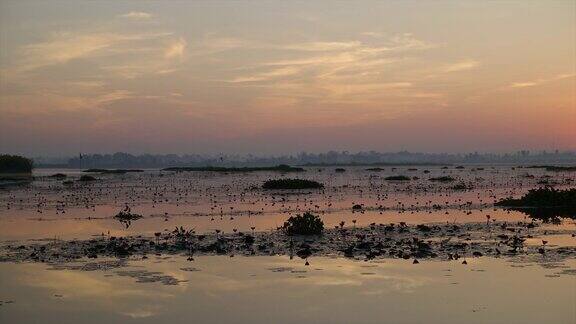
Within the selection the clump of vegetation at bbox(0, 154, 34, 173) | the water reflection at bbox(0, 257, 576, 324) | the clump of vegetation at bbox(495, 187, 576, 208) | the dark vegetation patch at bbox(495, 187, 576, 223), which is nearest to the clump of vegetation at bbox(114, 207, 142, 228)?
the water reflection at bbox(0, 257, 576, 324)

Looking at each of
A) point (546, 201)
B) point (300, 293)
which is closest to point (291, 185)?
point (546, 201)

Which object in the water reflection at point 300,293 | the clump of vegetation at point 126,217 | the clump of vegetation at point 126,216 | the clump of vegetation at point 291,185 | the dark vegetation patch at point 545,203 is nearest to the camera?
the water reflection at point 300,293

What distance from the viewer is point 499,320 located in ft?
41.8

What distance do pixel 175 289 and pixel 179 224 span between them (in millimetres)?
16215

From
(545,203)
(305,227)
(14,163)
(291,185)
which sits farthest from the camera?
(14,163)

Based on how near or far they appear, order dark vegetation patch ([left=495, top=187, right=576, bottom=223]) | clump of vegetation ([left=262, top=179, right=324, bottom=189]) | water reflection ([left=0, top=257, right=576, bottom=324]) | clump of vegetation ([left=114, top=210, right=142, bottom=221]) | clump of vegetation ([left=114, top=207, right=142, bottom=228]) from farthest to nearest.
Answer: clump of vegetation ([left=262, top=179, right=324, bottom=189]) → dark vegetation patch ([left=495, top=187, right=576, bottom=223]) → clump of vegetation ([left=114, top=210, right=142, bottom=221]) → clump of vegetation ([left=114, top=207, right=142, bottom=228]) → water reflection ([left=0, top=257, right=576, bottom=324])

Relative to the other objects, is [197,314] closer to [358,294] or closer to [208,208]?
[358,294]

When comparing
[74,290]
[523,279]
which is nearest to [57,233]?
[74,290]

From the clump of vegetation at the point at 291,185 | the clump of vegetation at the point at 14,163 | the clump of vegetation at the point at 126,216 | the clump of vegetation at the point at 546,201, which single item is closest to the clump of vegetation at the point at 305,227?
the clump of vegetation at the point at 126,216

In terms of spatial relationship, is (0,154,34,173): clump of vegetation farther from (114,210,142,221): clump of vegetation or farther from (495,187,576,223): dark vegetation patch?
(495,187,576,223): dark vegetation patch

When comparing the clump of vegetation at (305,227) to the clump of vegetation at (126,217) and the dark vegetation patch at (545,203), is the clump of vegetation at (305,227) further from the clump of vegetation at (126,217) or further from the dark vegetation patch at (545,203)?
the dark vegetation patch at (545,203)

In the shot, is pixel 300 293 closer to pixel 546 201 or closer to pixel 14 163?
pixel 546 201

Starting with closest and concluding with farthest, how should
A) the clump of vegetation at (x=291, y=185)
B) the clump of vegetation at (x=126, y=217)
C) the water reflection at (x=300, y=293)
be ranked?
the water reflection at (x=300, y=293) → the clump of vegetation at (x=126, y=217) → the clump of vegetation at (x=291, y=185)

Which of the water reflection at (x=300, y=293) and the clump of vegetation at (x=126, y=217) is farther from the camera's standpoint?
the clump of vegetation at (x=126, y=217)
